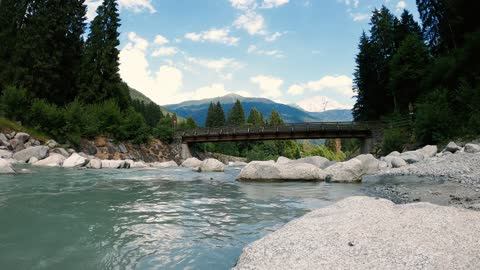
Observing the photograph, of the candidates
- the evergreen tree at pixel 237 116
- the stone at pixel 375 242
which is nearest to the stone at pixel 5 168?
the stone at pixel 375 242

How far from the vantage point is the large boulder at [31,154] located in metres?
27.6

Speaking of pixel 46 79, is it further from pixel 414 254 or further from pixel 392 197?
pixel 414 254

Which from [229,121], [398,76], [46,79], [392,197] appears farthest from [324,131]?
[229,121]

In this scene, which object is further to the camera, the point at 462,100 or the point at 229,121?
the point at 229,121

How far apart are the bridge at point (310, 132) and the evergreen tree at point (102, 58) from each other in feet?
53.8

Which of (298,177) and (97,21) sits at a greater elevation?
(97,21)

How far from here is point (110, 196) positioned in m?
12.0

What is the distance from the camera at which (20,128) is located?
1335 inches

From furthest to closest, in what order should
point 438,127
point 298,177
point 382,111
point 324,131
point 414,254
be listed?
point 382,111 < point 324,131 < point 438,127 < point 298,177 < point 414,254

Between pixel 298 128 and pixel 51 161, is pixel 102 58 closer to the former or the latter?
pixel 51 161

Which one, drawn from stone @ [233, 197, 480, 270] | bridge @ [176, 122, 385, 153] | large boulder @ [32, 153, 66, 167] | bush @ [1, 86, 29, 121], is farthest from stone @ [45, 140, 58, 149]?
stone @ [233, 197, 480, 270]

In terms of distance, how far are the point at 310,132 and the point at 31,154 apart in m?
30.3

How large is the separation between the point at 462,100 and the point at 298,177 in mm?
18461

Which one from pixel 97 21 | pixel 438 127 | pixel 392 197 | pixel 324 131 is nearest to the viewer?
pixel 392 197
